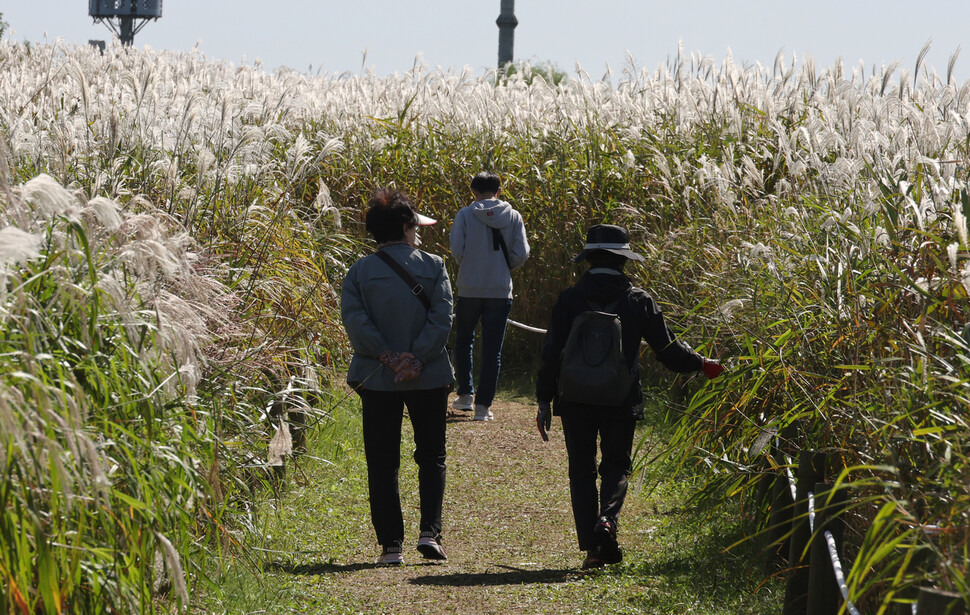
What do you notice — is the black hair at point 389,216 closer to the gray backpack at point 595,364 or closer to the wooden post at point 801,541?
the gray backpack at point 595,364

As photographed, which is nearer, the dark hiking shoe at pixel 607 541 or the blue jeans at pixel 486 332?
the dark hiking shoe at pixel 607 541

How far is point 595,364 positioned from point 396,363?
0.90 metres

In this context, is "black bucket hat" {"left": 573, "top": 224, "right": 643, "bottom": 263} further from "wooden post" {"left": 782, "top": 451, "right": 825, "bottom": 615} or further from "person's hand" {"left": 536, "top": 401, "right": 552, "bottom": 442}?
"wooden post" {"left": 782, "top": 451, "right": 825, "bottom": 615}

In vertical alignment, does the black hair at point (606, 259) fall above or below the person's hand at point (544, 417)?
above

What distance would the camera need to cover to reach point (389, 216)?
554 centimetres

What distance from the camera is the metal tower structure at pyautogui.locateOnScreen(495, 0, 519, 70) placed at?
67.3 ft

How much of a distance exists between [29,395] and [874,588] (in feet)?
9.00

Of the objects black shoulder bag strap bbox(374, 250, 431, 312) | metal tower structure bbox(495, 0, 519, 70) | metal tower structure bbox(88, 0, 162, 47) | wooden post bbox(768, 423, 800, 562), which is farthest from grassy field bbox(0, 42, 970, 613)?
metal tower structure bbox(88, 0, 162, 47)

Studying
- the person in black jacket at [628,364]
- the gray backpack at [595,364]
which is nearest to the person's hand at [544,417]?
the person in black jacket at [628,364]

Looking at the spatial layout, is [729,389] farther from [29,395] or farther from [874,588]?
[29,395]

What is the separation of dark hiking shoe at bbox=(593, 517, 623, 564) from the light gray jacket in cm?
97

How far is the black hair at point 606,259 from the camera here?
211 inches

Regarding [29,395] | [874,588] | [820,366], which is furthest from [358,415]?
[29,395]

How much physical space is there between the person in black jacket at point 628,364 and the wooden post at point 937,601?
9.34ft
